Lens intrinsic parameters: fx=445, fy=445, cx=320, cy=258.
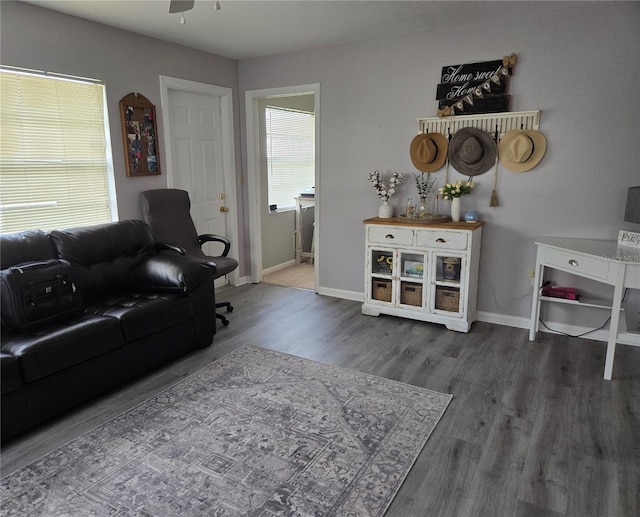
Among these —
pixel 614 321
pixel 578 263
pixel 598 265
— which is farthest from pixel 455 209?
pixel 614 321

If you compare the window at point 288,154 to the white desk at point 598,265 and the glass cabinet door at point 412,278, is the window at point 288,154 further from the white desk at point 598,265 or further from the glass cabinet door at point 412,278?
the white desk at point 598,265

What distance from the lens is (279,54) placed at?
450 cm

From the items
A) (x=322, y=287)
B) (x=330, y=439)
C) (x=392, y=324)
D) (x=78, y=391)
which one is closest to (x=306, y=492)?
(x=330, y=439)

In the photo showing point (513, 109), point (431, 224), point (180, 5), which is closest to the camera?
point (180, 5)

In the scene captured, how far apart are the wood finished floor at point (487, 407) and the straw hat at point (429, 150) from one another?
4.60 ft

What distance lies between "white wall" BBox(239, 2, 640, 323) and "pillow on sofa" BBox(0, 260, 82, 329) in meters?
2.56

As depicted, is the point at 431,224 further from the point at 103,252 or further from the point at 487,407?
the point at 103,252

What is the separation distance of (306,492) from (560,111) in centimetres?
319

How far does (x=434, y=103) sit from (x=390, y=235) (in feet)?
3.95

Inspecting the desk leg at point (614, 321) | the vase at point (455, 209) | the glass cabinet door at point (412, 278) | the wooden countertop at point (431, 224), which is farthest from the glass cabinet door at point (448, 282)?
the desk leg at point (614, 321)

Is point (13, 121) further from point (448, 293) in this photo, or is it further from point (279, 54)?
point (448, 293)

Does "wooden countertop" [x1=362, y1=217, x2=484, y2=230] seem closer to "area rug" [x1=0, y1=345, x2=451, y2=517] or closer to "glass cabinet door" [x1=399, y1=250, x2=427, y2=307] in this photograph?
"glass cabinet door" [x1=399, y1=250, x2=427, y2=307]

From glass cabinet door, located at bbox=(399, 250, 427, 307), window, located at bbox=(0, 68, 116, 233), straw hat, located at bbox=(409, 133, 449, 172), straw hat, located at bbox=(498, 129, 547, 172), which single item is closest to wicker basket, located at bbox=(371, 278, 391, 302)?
glass cabinet door, located at bbox=(399, 250, 427, 307)

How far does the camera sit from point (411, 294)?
386cm
